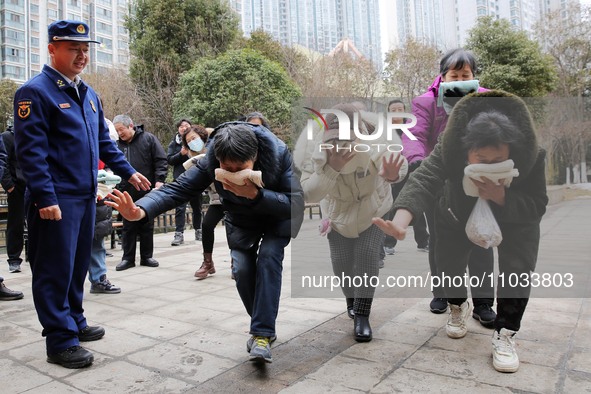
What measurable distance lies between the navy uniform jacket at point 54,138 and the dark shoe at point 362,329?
5.70 ft

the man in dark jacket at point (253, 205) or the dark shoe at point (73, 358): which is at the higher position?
the man in dark jacket at point (253, 205)

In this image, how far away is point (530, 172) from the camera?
8.07ft

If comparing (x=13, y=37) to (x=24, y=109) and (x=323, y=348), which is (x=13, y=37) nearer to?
(x=24, y=109)

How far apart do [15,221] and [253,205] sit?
413 cm

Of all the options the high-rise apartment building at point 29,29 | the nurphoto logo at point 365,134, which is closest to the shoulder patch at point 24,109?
the nurphoto logo at point 365,134

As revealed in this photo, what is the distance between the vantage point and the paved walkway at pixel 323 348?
234cm

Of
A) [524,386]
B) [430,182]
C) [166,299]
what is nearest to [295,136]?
[430,182]

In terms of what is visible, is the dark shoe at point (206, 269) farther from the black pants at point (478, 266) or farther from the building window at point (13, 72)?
the building window at point (13, 72)

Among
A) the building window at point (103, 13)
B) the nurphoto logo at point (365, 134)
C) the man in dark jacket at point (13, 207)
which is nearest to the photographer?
the nurphoto logo at point (365, 134)

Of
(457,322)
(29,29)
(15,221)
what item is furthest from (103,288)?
(29,29)

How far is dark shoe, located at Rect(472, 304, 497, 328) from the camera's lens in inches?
124

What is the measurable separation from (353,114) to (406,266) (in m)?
1.09

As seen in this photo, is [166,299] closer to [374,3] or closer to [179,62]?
[179,62]

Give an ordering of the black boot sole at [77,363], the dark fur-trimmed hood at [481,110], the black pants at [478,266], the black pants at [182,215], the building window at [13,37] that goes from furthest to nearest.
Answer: the building window at [13,37] → the black pants at [182,215] → the black pants at [478,266] → the black boot sole at [77,363] → the dark fur-trimmed hood at [481,110]
